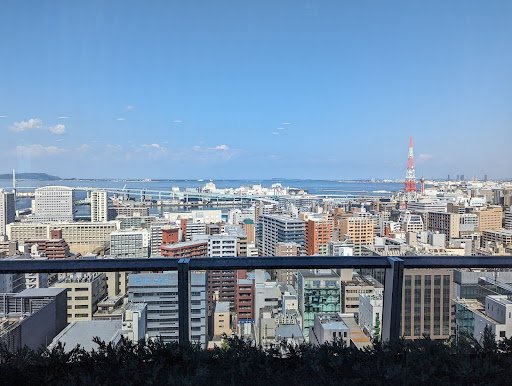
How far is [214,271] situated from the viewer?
6.65 feet

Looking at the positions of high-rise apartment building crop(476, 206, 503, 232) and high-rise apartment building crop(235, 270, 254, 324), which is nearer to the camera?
high-rise apartment building crop(235, 270, 254, 324)

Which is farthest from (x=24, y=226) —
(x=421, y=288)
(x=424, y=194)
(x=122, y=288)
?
(x=424, y=194)

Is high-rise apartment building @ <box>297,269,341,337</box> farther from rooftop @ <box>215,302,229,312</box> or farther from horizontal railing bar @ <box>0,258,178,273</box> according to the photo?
horizontal railing bar @ <box>0,258,178,273</box>

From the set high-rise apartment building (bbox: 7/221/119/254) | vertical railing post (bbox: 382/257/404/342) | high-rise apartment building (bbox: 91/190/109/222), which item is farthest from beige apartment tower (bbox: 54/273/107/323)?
high-rise apartment building (bbox: 91/190/109/222)

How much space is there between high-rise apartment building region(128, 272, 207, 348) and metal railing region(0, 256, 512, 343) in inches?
1.2

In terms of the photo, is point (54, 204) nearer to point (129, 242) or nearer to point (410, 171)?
point (129, 242)

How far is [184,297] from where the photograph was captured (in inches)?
78.2

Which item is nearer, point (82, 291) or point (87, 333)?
point (87, 333)

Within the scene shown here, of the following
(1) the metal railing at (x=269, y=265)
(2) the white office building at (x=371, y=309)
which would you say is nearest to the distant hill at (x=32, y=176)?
(1) the metal railing at (x=269, y=265)

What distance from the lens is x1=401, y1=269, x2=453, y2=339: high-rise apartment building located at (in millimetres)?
2033

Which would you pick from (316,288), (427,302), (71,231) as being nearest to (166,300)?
(316,288)

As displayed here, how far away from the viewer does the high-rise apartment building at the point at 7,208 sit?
241 inches

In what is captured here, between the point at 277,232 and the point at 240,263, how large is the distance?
3138 mm

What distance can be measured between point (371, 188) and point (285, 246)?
7530mm
